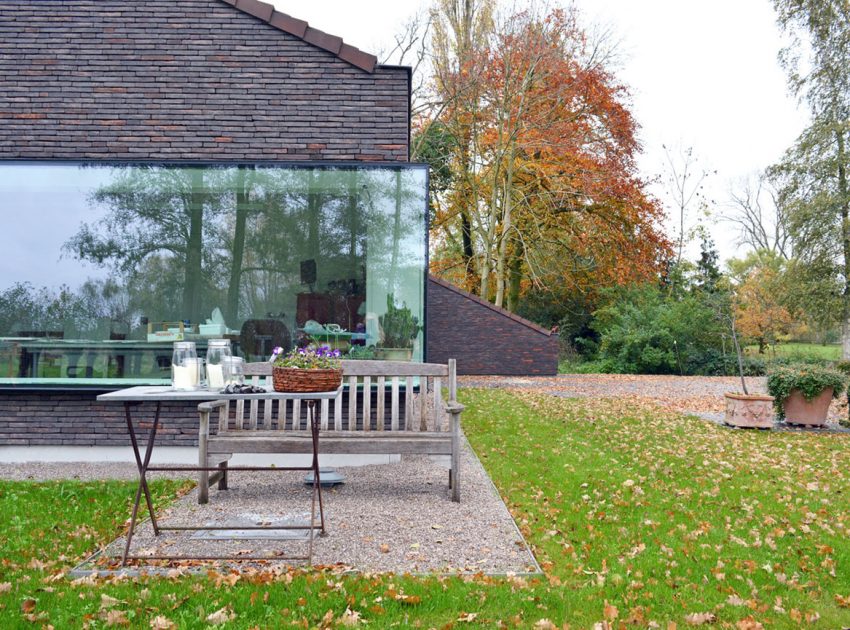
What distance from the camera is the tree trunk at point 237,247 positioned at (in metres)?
7.71

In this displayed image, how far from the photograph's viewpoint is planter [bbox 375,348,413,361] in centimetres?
759

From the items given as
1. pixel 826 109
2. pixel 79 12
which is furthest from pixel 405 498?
pixel 826 109

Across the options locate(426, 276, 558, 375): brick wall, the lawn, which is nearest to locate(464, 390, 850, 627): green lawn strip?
the lawn

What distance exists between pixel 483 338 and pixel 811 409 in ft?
38.5

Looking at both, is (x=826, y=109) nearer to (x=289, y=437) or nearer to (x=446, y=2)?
(x=446, y=2)

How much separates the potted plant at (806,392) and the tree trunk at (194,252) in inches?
347

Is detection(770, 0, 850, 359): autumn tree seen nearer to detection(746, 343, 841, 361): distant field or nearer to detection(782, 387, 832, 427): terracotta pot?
detection(746, 343, 841, 361): distant field

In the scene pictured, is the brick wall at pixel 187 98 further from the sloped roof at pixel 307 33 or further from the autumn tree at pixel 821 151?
the autumn tree at pixel 821 151

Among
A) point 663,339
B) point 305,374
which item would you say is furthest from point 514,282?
point 305,374

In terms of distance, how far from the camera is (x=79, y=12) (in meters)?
7.95

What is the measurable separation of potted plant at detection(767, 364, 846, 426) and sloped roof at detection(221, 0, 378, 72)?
313 inches

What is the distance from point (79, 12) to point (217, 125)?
206 centimetres

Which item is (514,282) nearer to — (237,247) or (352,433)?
(237,247)

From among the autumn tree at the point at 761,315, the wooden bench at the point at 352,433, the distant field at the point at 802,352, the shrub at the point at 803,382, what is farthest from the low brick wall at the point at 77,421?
the autumn tree at the point at 761,315
